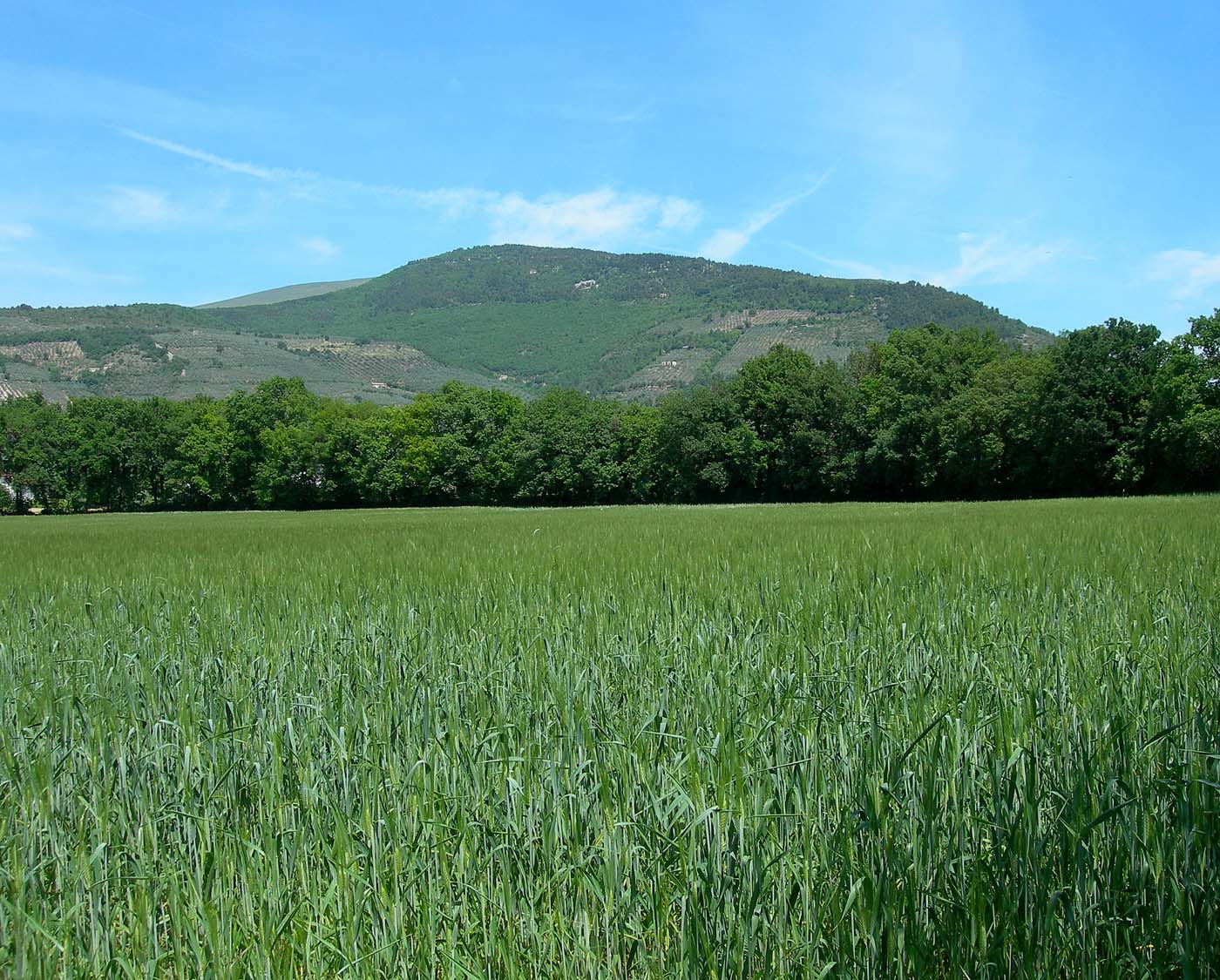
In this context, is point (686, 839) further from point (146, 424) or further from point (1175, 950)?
point (146, 424)

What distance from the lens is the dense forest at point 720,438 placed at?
41.1 m

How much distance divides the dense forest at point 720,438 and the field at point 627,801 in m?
39.6

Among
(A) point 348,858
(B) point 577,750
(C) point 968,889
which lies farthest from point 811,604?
(A) point 348,858

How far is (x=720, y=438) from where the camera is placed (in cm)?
5472

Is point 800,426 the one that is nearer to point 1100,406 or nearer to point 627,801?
point 1100,406

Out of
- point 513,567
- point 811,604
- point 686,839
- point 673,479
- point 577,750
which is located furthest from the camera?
point 673,479

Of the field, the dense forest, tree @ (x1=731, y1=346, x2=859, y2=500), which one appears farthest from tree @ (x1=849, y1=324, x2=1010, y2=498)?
the field

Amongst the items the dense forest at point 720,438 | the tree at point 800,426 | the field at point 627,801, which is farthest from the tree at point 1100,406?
the field at point 627,801

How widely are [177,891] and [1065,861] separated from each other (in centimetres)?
229

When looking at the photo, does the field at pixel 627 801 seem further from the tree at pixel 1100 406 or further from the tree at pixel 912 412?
the tree at pixel 912 412

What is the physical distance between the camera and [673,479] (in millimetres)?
57469

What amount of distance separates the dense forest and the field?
39600mm

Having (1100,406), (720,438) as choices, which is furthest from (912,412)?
(720,438)

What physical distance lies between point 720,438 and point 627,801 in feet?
173
